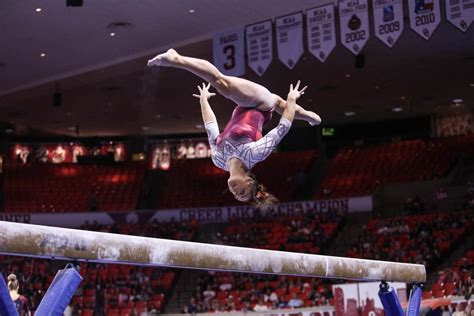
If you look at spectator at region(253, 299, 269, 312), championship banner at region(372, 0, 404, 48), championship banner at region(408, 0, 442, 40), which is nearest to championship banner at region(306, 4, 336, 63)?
championship banner at region(372, 0, 404, 48)

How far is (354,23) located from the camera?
1484 centimetres

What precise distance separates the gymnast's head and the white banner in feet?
30.3

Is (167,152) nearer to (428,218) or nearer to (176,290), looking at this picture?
(176,290)

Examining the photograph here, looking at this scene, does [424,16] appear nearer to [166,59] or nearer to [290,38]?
[290,38]

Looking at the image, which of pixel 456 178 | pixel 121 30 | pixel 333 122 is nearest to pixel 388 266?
pixel 121 30

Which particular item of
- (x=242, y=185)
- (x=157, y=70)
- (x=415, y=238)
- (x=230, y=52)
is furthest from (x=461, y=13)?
(x=242, y=185)

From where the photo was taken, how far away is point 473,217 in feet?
68.0

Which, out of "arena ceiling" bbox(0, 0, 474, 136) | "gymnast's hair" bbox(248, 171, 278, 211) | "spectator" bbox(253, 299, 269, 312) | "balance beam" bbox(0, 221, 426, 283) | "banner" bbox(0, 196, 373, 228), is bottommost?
"spectator" bbox(253, 299, 269, 312)

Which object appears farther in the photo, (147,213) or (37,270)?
(147,213)

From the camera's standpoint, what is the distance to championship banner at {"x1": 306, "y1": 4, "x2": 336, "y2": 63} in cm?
1497

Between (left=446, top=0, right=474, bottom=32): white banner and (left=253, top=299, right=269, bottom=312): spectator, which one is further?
(left=253, top=299, right=269, bottom=312): spectator

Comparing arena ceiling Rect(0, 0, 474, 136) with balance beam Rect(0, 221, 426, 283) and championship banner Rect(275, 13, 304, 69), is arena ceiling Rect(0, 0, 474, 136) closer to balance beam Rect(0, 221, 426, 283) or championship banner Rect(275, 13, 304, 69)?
championship banner Rect(275, 13, 304, 69)

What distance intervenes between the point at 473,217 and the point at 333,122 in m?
11.0

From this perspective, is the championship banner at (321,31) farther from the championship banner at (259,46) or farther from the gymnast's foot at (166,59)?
the gymnast's foot at (166,59)
